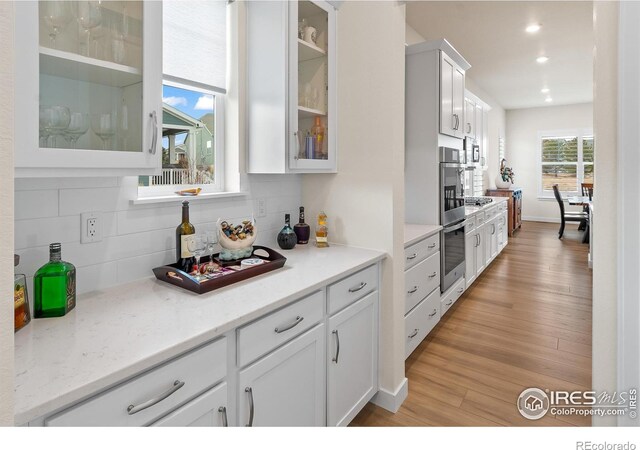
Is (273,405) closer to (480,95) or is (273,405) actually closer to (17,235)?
(17,235)

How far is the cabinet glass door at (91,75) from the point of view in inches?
42.3

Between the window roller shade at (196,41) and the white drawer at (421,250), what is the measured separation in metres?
1.56

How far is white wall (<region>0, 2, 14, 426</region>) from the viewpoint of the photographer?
54 centimetres

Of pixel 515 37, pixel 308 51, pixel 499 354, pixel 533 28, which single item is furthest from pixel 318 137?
pixel 515 37

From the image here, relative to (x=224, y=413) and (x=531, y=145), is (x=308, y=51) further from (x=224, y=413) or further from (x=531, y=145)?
(x=531, y=145)

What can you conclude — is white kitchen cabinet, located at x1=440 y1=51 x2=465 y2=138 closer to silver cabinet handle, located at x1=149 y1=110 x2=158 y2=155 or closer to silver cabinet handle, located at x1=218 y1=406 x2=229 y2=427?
silver cabinet handle, located at x1=149 y1=110 x2=158 y2=155

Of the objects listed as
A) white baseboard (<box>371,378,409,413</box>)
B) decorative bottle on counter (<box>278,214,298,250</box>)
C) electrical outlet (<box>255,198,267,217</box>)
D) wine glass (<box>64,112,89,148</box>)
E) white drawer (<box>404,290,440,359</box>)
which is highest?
wine glass (<box>64,112,89,148</box>)

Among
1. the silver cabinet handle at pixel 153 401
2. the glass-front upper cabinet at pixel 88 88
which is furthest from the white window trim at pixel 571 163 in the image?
the silver cabinet handle at pixel 153 401

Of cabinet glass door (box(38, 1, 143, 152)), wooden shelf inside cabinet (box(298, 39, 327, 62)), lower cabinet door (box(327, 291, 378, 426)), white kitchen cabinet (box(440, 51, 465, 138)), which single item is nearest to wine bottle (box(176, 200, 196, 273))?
cabinet glass door (box(38, 1, 143, 152))

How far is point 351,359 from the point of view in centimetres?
180

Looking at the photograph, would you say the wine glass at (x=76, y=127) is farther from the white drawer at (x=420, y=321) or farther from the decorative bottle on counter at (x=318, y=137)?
the white drawer at (x=420, y=321)

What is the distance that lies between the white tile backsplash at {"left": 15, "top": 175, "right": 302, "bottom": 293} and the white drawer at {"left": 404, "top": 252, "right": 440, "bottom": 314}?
1349 millimetres

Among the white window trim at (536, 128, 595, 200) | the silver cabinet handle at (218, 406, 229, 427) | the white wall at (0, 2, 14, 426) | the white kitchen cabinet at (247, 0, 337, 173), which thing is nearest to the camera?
the white wall at (0, 2, 14, 426)

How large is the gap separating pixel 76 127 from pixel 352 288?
129 centimetres
